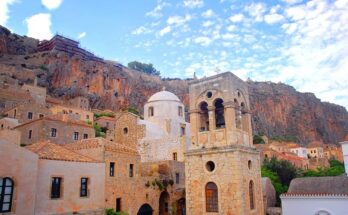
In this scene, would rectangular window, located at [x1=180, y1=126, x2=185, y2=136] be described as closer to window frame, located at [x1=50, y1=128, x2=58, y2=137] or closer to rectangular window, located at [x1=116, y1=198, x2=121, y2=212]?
window frame, located at [x1=50, y1=128, x2=58, y2=137]

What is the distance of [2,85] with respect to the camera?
51344mm

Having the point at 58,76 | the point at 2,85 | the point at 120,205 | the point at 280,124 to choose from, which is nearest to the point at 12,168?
the point at 120,205

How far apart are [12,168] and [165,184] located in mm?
13610

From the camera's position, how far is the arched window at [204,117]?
65.5 feet

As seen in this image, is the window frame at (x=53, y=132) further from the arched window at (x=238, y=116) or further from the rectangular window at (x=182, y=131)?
the arched window at (x=238, y=116)

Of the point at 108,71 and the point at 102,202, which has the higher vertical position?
the point at 108,71

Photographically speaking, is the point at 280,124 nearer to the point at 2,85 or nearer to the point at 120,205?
the point at 2,85

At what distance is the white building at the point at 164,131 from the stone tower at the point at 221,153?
38.0 ft

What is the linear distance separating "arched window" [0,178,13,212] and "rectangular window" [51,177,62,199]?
252 centimetres

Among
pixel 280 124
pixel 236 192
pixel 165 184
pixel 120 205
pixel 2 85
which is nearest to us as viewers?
pixel 236 192

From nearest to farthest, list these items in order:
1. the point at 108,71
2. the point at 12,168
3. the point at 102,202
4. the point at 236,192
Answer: the point at 12,168 < the point at 236,192 < the point at 102,202 < the point at 108,71

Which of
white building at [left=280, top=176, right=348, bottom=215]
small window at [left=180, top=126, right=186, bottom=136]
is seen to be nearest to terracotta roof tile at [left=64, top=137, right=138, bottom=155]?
white building at [left=280, top=176, right=348, bottom=215]

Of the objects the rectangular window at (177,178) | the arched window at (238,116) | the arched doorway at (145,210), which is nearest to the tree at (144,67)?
the rectangular window at (177,178)

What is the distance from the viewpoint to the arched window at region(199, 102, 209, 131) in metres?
20.0
